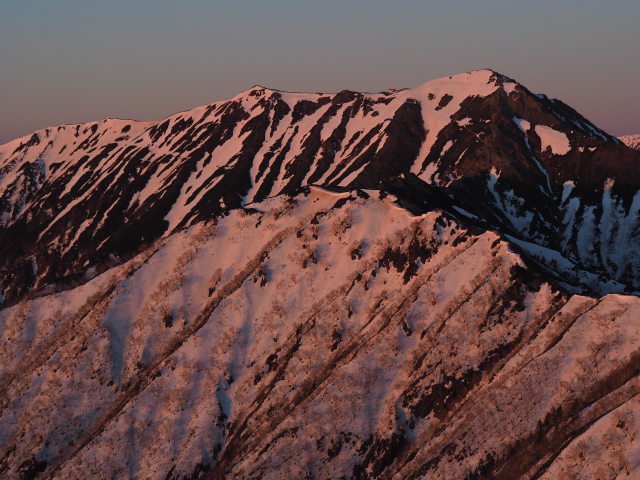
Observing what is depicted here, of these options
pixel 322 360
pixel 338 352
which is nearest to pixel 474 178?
pixel 338 352

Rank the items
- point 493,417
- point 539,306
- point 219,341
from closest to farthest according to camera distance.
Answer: point 493,417, point 539,306, point 219,341

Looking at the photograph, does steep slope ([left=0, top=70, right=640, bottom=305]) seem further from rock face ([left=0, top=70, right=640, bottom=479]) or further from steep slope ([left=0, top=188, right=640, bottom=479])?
steep slope ([left=0, top=188, right=640, bottom=479])

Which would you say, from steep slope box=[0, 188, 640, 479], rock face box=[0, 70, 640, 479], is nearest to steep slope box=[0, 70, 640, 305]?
rock face box=[0, 70, 640, 479]

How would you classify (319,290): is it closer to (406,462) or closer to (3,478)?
(406,462)

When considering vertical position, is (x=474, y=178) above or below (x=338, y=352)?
above

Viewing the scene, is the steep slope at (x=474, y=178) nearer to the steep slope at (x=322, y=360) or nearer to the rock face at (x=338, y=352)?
the rock face at (x=338, y=352)

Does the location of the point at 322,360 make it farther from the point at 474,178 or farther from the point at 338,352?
the point at 474,178

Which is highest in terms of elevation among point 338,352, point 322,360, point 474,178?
point 474,178

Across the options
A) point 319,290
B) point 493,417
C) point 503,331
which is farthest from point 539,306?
point 319,290

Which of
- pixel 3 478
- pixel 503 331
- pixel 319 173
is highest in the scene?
pixel 503 331
